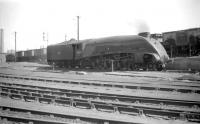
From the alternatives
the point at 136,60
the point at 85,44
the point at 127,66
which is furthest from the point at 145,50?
the point at 85,44

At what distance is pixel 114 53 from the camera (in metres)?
17.8

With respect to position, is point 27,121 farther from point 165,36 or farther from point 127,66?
point 165,36

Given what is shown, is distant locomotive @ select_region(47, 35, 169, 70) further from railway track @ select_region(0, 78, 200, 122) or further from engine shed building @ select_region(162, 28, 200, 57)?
railway track @ select_region(0, 78, 200, 122)

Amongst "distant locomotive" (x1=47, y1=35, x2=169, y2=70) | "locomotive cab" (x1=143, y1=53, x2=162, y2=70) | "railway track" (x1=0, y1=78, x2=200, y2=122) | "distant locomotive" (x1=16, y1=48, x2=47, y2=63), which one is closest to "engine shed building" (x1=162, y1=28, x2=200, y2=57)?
"distant locomotive" (x1=47, y1=35, x2=169, y2=70)

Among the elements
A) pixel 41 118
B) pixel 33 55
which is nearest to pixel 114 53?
pixel 41 118

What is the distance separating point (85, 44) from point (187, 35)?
13.0 meters

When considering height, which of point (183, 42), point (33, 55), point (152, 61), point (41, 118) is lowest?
point (41, 118)

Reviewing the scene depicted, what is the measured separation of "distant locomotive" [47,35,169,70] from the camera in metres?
15.9

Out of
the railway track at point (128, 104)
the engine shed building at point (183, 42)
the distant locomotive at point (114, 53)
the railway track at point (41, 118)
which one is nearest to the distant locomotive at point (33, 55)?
the distant locomotive at point (114, 53)

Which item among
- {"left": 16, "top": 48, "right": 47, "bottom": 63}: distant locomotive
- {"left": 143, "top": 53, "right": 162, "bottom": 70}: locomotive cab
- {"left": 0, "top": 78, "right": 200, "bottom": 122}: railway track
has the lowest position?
{"left": 0, "top": 78, "right": 200, "bottom": 122}: railway track

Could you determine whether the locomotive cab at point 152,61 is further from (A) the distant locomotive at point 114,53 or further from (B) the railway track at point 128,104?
(B) the railway track at point 128,104

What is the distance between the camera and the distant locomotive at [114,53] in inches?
627

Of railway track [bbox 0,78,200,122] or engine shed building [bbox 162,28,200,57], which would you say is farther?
→ engine shed building [bbox 162,28,200,57]

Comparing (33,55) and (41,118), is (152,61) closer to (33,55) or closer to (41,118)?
(41,118)
